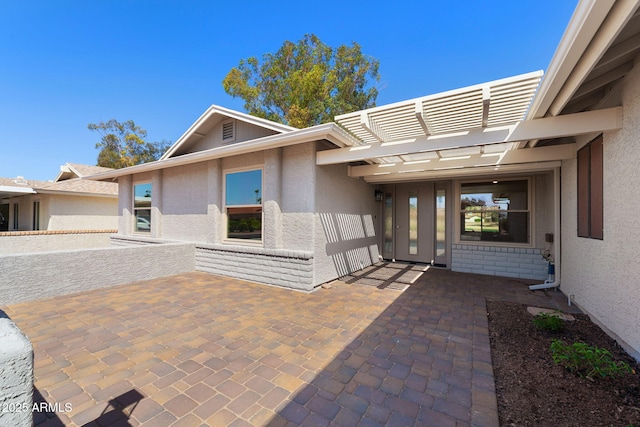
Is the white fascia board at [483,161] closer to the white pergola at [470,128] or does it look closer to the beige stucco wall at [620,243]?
the white pergola at [470,128]

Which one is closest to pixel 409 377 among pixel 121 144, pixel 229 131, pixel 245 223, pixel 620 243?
pixel 620 243

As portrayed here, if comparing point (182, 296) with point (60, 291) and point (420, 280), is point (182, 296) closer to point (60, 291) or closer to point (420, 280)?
point (60, 291)

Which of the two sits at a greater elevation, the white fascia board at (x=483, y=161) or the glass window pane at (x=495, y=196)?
the white fascia board at (x=483, y=161)

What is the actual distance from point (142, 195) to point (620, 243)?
1237cm

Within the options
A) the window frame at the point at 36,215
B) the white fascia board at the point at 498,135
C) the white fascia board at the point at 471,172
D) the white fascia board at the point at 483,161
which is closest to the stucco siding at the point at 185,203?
the white fascia board at the point at 498,135

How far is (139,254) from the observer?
6402mm

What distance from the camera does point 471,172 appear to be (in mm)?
6750

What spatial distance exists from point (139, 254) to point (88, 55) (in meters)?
12.4

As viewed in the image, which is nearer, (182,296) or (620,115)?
(620,115)

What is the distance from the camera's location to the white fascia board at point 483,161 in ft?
16.4

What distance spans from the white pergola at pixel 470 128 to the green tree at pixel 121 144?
3180 cm

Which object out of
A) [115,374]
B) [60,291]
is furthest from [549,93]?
[60,291]

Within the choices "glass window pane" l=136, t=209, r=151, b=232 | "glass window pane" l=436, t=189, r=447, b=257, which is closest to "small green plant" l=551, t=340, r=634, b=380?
"glass window pane" l=436, t=189, r=447, b=257

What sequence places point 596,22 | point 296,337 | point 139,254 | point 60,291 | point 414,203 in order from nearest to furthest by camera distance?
point 596,22 < point 296,337 < point 60,291 < point 139,254 < point 414,203
